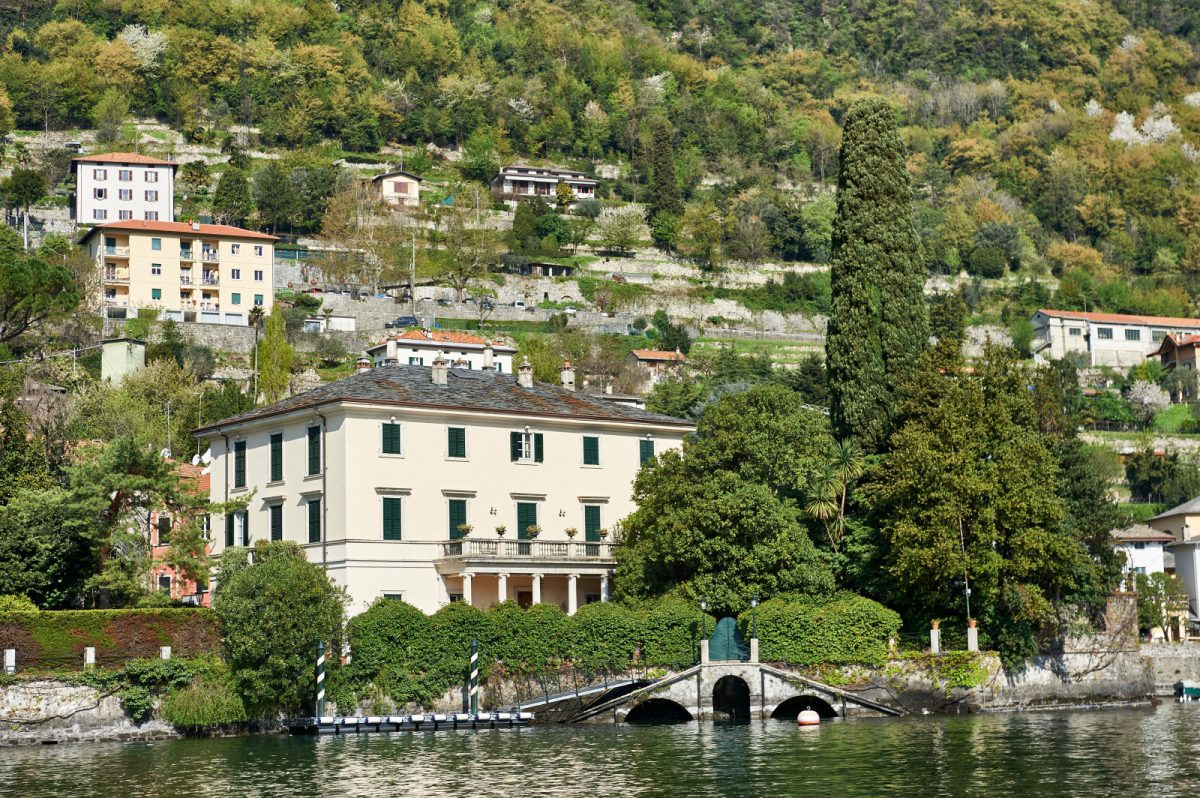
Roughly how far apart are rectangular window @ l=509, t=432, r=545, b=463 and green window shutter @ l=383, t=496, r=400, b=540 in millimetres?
4998

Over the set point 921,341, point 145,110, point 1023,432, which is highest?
point 145,110

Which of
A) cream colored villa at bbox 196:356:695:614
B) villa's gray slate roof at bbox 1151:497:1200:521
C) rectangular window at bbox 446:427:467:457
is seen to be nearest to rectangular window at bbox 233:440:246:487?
cream colored villa at bbox 196:356:695:614

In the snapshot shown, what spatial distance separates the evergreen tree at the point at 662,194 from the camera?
15412 centimetres

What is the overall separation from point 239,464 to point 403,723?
15.2 metres

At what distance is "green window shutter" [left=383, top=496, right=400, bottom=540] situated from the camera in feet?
179

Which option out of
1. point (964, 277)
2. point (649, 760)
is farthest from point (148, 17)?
point (649, 760)

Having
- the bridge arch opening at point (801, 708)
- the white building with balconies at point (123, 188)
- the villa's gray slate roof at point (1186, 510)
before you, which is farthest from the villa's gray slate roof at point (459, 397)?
the white building with balconies at point (123, 188)

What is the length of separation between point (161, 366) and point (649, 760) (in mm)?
58633

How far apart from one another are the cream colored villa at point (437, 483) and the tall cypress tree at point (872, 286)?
7.75 meters

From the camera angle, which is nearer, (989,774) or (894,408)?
(989,774)

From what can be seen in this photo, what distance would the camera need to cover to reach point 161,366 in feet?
298

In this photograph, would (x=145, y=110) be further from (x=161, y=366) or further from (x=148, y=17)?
(x=161, y=366)

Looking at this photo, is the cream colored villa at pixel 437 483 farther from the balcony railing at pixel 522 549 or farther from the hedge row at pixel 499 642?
the hedge row at pixel 499 642

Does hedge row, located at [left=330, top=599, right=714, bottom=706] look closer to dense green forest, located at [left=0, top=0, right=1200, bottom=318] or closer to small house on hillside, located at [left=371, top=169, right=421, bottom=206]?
dense green forest, located at [left=0, top=0, right=1200, bottom=318]
